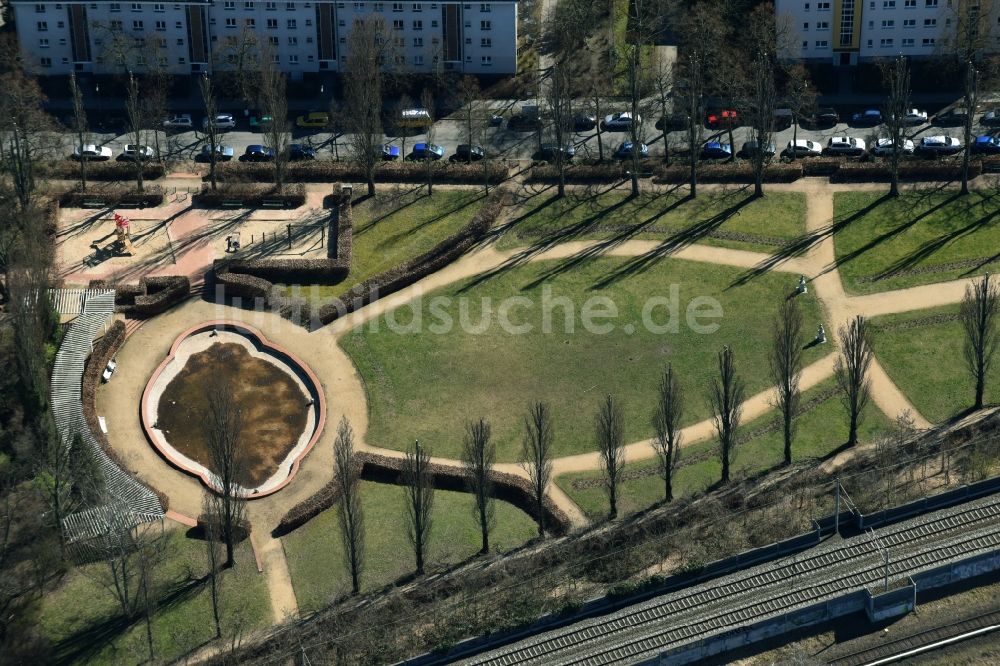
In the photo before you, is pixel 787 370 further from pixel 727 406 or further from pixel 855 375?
pixel 727 406

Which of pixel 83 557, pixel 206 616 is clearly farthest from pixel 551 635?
pixel 83 557

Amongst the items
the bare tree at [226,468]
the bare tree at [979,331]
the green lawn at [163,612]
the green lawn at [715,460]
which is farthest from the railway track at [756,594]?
the bare tree at [226,468]

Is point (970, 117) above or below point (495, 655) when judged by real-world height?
above

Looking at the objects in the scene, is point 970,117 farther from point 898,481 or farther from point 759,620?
point 759,620

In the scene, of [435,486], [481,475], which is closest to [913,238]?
[435,486]

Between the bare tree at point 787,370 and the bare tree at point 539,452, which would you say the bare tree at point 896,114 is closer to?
the bare tree at point 787,370

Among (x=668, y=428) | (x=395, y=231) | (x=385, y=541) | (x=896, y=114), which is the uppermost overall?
(x=896, y=114)
